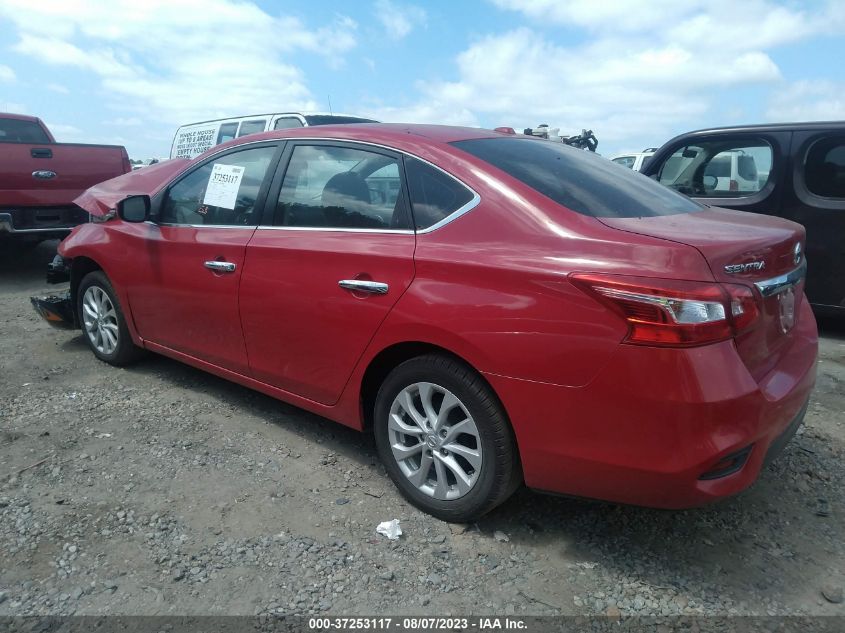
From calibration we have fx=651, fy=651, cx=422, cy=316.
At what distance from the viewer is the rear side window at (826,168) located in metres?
5.07

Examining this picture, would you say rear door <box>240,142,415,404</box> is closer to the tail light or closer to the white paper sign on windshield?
the white paper sign on windshield

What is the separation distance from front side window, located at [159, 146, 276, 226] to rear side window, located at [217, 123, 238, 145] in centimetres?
688

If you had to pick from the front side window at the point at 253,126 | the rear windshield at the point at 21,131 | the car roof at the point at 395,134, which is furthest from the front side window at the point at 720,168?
the rear windshield at the point at 21,131

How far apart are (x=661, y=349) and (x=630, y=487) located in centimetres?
51

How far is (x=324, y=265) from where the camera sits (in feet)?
9.61

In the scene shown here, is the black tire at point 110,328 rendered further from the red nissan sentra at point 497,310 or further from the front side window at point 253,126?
the front side window at point 253,126

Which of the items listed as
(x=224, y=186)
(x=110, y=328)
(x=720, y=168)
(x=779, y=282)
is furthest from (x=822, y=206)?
(x=110, y=328)

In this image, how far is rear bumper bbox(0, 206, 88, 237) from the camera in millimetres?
7164

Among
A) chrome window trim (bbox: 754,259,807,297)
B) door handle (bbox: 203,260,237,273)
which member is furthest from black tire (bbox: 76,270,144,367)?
chrome window trim (bbox: 754,259,807,297)

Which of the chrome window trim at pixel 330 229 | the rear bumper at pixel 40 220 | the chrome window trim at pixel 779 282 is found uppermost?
the chrome window trim at pixel 330 229

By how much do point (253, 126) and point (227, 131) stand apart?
2.65 feet

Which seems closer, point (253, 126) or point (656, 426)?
point (656, 426)

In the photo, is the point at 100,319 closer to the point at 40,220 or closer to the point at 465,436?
the point at 465,436

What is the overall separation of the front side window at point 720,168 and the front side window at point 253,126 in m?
6.03
